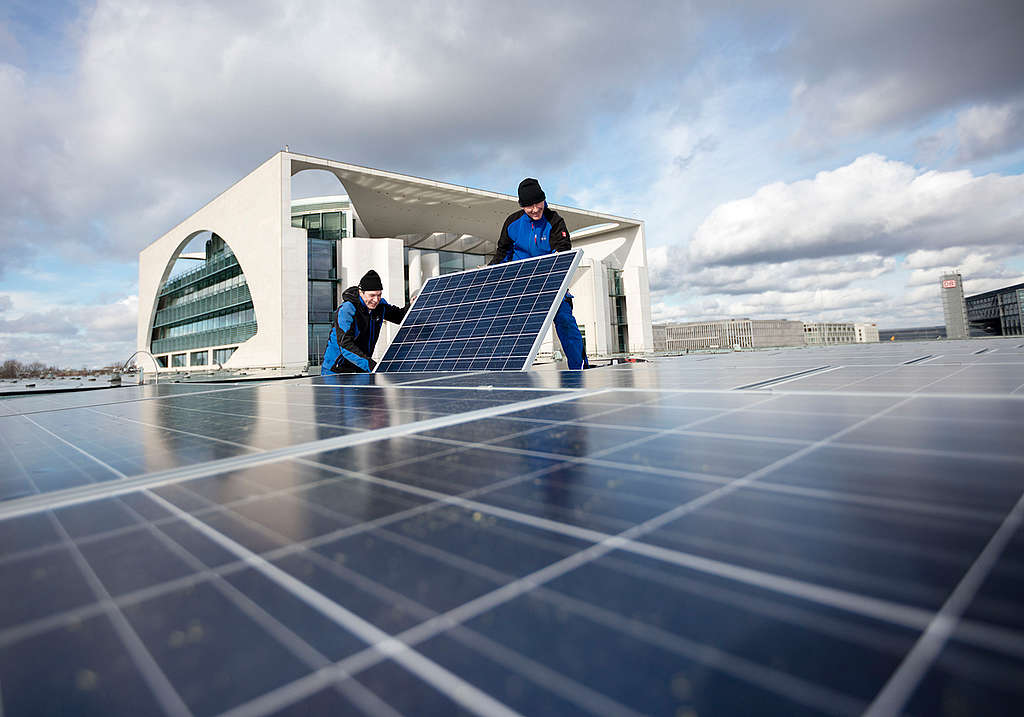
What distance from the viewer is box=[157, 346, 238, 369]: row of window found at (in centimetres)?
3947

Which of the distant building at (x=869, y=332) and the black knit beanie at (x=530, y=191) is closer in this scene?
the black knit beanie at (x=530, y=191)

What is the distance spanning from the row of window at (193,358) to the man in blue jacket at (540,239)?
2967 cm

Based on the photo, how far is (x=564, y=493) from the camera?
6.53ft

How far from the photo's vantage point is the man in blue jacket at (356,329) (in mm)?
16484

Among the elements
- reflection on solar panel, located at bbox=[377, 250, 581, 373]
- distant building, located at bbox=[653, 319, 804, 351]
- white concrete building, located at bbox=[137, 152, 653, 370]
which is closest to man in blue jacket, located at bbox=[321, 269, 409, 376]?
reflection on solar panel, located at bbox=[377, 250, 581, 373]

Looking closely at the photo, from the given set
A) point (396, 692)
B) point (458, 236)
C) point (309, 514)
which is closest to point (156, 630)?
point (396, 692)

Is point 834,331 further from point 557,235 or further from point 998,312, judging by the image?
point 557,235

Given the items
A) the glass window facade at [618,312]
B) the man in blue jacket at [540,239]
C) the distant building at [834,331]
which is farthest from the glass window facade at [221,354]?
the distant building at [834,331]

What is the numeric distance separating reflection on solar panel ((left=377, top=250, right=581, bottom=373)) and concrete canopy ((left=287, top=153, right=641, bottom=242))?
1962 cm

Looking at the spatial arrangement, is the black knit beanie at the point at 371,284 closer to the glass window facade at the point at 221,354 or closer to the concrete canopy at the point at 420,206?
the concrete canopy at the point at 420,206

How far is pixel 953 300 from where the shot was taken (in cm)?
9725

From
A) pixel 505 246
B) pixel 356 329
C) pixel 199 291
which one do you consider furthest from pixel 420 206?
pixel 505 246

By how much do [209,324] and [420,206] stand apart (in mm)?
21430

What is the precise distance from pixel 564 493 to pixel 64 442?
4516 mm
